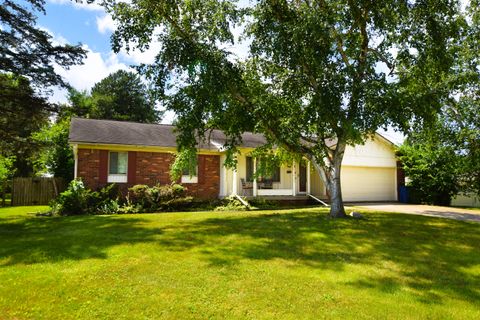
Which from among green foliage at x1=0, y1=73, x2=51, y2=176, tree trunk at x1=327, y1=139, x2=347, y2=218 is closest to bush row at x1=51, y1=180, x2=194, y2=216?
green foliage at x1=0, y1=73, x2=51, y2=176

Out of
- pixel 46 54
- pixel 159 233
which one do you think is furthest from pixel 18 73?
pixel 159 233

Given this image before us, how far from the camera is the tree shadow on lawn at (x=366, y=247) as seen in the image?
6.13 meters

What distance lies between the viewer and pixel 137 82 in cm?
5119

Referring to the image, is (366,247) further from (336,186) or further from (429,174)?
(429,174)

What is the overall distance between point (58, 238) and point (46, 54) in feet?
29.1

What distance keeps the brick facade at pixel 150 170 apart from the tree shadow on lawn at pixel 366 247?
7.16 metres

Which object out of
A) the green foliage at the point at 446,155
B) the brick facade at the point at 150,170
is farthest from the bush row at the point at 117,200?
the green foliage at the point at 446,155

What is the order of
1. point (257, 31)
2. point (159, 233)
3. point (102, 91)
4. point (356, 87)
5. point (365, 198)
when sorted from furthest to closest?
1. point (102, 91)
2. point (365, 198)
3. point (257, 31)
4. point (356, 87)
5. point (159, 233)

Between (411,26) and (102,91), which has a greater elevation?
(102,91)

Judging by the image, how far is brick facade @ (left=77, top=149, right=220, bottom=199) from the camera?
17219 mm

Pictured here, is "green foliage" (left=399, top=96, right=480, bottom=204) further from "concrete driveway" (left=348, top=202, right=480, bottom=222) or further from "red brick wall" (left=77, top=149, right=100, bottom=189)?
"red brick wall" (left=77, top=149, right=100, bottom=189)

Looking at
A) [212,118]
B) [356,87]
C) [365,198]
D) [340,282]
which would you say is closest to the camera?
[340,282]

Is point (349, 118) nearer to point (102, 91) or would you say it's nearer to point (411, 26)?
point (411, 26)

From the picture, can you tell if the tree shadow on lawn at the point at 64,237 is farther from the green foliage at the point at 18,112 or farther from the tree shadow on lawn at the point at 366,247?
the green foliage at the point at 18,112
